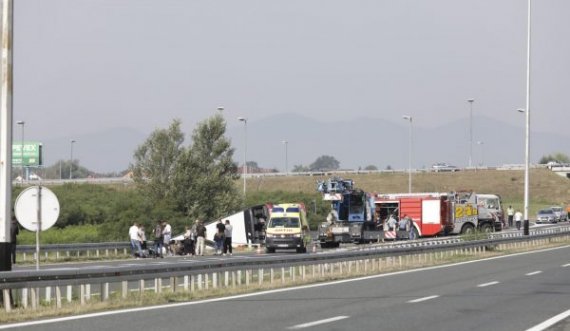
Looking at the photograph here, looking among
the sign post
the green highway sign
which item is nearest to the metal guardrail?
the sign post

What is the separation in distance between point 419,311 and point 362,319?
1.93 metres

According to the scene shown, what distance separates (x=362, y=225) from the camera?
171 ft

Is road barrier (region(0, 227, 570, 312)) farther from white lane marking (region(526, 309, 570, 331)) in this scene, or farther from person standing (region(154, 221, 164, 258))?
person standing (region(154, 221, 164, 258))

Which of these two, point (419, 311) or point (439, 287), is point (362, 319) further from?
point (439, 287)

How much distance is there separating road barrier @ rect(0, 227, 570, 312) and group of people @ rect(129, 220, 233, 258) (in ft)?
30.3

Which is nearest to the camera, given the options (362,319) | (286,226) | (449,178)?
(362,319)

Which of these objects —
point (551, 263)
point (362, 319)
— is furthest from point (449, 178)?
point (362, 319)

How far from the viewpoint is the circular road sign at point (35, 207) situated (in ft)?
56.9

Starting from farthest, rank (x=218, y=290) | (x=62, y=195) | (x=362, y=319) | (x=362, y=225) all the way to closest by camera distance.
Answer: (x=62, y=195)
(x=362, y=225)
(x=218, y=290)
(x=362, y=319)

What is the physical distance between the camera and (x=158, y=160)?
6981cm

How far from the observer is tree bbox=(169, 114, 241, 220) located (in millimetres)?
66312

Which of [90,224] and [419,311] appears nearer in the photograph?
[419,311]

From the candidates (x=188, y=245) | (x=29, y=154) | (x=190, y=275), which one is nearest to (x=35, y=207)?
(x=190, y=275)

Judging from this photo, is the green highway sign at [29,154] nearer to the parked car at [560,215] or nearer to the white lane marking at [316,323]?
the parked car at [560,215]
